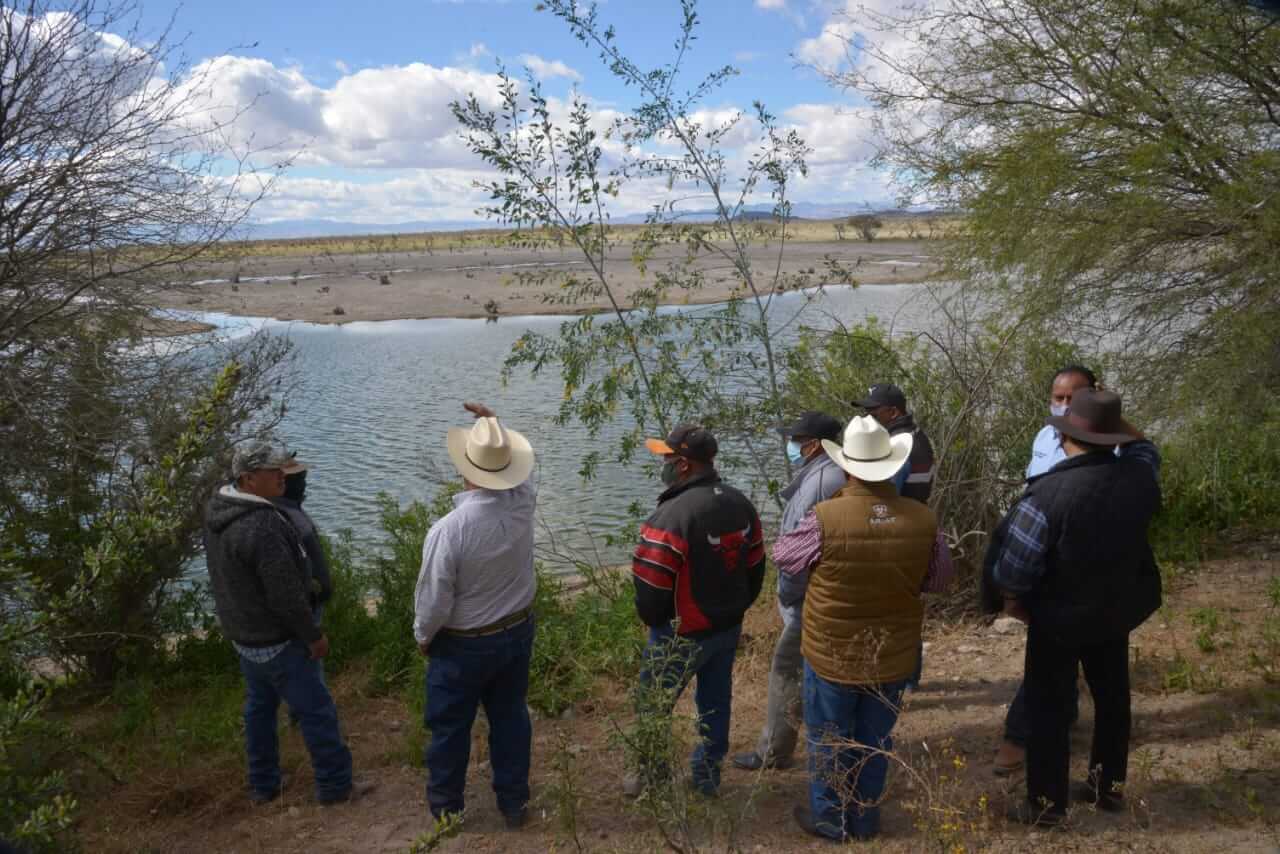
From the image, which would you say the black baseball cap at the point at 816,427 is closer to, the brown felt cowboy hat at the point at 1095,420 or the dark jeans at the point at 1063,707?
the brown felt cowboy hat at the point at 1095,420

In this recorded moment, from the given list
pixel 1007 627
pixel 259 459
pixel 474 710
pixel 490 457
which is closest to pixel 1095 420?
pixel 490 457

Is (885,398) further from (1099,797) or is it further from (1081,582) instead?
(1099,797)

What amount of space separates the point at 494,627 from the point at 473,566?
314 millimetres

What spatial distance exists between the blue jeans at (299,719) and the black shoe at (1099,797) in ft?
11.5

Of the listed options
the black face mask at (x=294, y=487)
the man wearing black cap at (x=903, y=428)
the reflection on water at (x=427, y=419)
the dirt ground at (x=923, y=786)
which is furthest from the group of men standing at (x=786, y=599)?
the reflection on water at (x=427, y=419)

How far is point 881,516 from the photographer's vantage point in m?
3.89

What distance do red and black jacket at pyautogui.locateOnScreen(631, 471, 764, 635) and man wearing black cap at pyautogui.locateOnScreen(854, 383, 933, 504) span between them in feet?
4.25

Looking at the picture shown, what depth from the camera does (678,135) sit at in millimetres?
7133

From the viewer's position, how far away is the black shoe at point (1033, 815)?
4.06 meters

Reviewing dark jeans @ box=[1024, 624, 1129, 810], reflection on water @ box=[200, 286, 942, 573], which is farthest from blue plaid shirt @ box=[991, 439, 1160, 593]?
reflection on water @ box=[200, 286, 942, 573]

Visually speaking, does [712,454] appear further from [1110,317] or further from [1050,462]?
[1110,317]

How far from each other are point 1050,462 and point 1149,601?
0.84 m

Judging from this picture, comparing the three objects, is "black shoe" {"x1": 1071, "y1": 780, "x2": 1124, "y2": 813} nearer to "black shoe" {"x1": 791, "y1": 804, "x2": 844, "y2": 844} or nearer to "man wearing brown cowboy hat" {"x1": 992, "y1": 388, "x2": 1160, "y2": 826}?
"man wearing brown cowboy hat" {"x1": 992, "y1": 388, "x2": 1160, "y2": 826}

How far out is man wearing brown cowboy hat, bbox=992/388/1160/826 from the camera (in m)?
3.89
